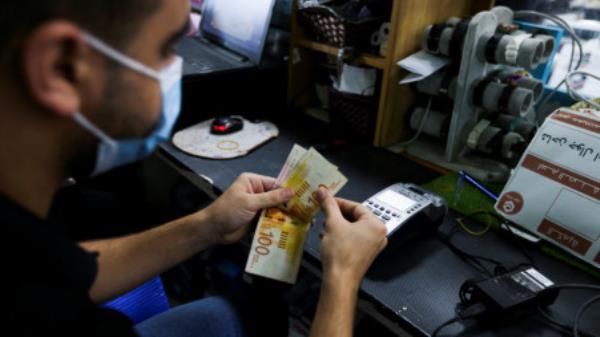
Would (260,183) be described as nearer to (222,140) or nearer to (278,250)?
(278,250)

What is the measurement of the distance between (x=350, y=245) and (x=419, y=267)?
0.16m

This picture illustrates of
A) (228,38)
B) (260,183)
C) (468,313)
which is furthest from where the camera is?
(228,38)

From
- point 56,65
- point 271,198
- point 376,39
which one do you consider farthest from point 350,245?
point 376,39

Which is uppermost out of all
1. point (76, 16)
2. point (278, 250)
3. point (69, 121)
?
point (76, 16)

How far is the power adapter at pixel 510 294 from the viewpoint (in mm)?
663

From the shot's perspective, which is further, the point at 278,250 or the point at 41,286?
the point at 278,250

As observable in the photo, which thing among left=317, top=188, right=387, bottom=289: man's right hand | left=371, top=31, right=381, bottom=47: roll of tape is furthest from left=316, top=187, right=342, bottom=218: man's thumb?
left=371, top=31, right=381, bottom=47: roll of tape

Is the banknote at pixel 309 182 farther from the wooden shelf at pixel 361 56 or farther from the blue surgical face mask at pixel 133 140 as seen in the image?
the wooden shelf at pixel 361 56

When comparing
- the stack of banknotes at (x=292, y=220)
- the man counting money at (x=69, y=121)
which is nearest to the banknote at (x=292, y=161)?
the stack of banknotes at (x=292, y=220)

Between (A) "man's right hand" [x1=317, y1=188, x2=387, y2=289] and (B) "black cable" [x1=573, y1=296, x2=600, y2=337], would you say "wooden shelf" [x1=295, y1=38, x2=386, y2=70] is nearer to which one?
(A) "man's right hand" [x1=317, y1=188, x2=387, y2=289]

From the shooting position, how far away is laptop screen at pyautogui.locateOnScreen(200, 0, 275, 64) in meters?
1.37

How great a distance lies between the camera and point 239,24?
1.49 metres

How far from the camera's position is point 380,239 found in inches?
29.3

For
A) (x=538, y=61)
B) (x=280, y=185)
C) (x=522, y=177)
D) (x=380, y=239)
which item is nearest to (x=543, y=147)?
(x=522, y=177)
